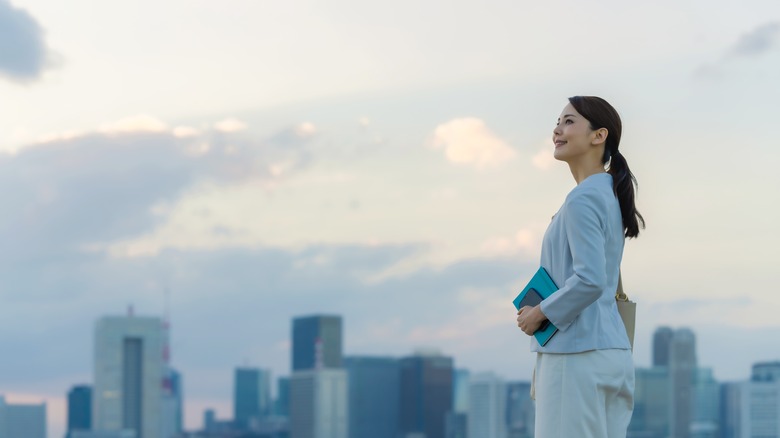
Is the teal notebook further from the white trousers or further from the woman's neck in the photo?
the woman's neck

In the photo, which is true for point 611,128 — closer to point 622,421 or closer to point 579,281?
point 579,281

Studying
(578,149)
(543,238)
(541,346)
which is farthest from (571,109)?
(541,346)

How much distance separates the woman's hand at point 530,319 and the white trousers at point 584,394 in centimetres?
13

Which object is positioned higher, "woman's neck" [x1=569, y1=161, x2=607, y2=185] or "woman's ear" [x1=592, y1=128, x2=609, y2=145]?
"woman's ear" [x1=592, y1=128, x2=609, y2=145]

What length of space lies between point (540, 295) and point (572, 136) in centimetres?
72

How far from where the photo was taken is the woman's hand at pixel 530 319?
626 cm

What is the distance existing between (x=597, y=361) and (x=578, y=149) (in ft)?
3.12

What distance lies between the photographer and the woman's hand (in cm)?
626

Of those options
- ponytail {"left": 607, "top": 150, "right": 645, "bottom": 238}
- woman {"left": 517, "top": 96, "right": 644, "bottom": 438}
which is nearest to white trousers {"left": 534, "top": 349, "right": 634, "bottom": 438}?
woman {"left": 517, "top": 96, "right": 644, "bottom": 438}

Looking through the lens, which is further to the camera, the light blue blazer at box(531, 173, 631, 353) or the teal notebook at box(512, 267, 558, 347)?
the teal notebook at box(512, 267, 558, 347)

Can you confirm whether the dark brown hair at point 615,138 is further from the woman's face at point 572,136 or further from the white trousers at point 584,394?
the white trousers at point 584,394

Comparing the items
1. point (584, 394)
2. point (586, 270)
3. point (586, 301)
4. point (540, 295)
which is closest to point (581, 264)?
point (586, 270)

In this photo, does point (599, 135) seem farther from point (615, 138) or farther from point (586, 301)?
point (586, 301)

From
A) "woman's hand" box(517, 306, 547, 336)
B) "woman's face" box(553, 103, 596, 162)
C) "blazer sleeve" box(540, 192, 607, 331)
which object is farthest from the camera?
"woman's face" box(553, 103, 596, 162)
